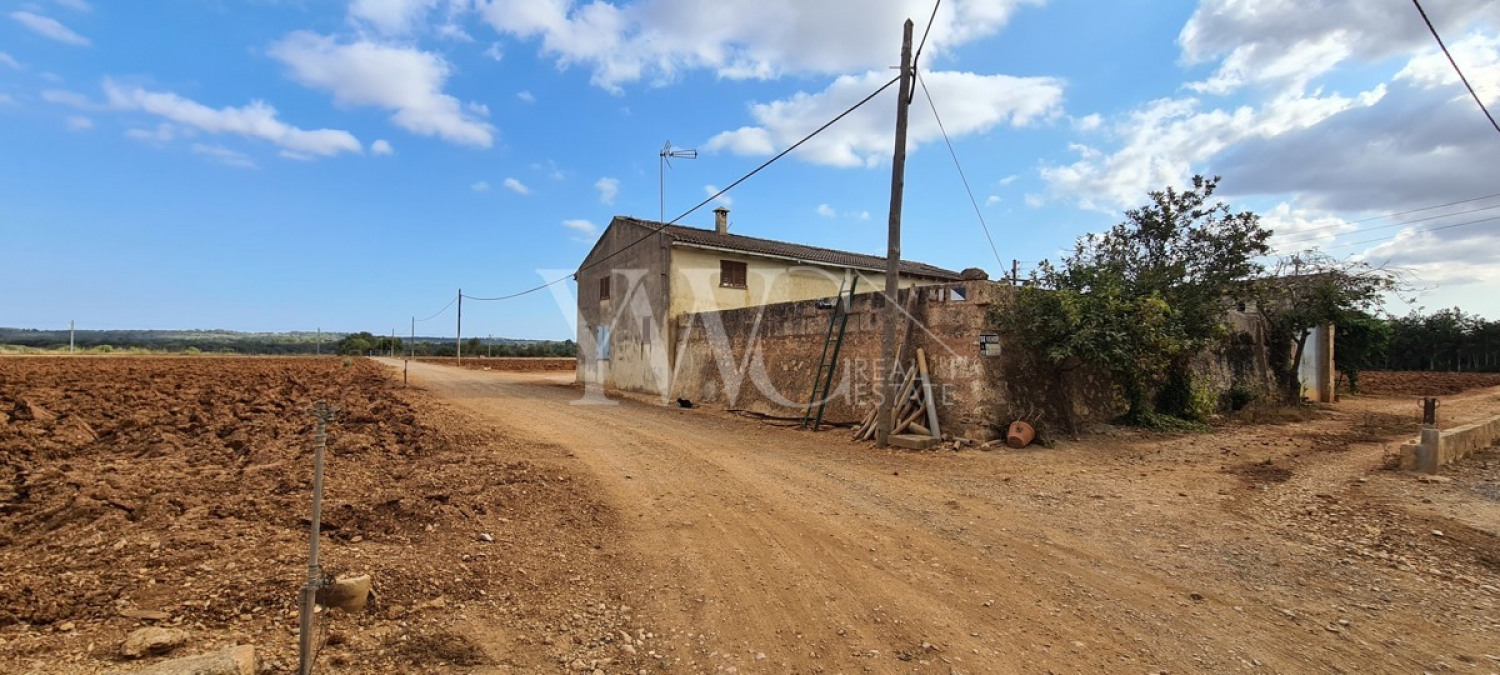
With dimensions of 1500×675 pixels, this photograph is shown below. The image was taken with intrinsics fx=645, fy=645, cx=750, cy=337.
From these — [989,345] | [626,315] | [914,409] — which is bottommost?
[914,409]

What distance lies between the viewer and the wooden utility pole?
9430mm

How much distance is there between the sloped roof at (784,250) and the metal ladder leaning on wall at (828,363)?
693 centimetres

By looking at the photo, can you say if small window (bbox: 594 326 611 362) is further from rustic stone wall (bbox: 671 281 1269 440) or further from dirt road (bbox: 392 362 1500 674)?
dirt road (bbox: 392 362 1500 674)

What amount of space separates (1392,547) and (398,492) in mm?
7627

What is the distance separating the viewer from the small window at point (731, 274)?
62.5ft

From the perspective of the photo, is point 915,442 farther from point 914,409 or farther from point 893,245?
point 893,245

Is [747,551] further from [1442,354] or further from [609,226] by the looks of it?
[1442,354]

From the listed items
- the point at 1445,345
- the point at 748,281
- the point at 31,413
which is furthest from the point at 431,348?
the point at 1445,345

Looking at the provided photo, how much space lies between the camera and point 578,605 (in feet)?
11.6

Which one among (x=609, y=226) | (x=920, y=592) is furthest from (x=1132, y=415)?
(x=609, y=226)

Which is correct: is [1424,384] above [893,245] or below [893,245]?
below

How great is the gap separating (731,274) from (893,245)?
9.95 m

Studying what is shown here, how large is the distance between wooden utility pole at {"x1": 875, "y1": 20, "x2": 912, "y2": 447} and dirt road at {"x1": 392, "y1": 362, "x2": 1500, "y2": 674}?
159 cm

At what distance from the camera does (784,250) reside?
866 inches
